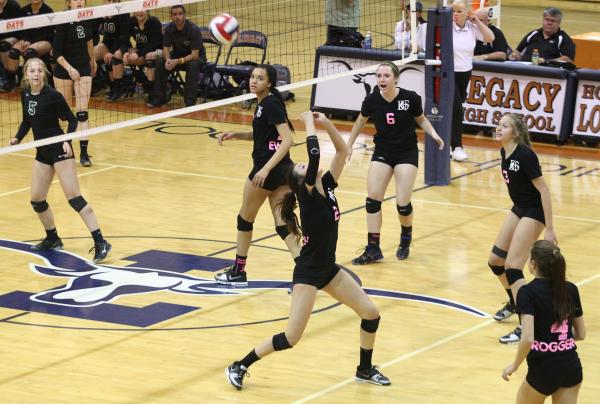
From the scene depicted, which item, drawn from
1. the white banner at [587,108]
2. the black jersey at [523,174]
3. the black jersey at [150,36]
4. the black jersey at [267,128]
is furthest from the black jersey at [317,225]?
the black jersey at [150,36]

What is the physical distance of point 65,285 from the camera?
12.3 meters

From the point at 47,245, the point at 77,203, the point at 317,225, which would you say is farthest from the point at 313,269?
the point at 47,245

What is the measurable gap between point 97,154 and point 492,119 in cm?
627

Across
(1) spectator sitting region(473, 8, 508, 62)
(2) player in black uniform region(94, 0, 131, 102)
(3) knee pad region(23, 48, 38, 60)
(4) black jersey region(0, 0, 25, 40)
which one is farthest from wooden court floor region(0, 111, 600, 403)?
(4) black jersey region(0, 0, 25, 40)

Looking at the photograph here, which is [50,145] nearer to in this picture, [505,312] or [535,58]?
[505,312]

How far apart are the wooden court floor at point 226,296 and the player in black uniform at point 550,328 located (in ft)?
5.41

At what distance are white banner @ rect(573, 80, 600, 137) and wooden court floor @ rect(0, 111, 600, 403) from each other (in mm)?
1160

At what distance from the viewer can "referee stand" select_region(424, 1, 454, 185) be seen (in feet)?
54.4

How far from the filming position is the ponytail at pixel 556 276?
25.3 feet

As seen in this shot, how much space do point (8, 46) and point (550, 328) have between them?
57.3 ft

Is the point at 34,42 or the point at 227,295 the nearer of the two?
the point at 227,295

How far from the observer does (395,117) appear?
13.1 meters

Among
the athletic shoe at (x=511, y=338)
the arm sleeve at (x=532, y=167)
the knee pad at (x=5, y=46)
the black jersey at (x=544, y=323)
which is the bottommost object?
the athletic shoe at (x=511, y=338)

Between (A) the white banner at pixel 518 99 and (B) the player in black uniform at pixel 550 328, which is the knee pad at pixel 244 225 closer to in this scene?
(B) the player in black uniform at pixel 550 328
